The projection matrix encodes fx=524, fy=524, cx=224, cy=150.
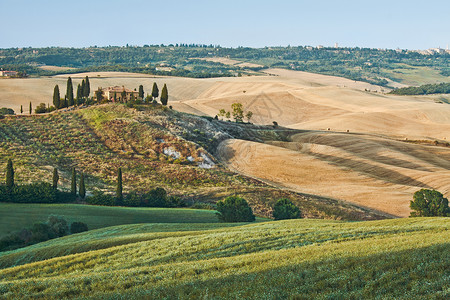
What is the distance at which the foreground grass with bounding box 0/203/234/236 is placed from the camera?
4925 cm

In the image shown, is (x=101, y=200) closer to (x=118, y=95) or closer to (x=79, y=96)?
(x=118, y=95)

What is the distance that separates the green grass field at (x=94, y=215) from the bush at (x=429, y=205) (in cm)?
1723

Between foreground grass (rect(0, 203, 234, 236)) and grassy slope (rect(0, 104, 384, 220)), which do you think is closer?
foreground grass (rect(0, 203, 234, 236))

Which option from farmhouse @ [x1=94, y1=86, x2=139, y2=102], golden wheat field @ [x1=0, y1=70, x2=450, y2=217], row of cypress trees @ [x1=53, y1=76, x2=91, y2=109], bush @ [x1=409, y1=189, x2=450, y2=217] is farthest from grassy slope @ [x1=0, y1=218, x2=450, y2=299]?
farmhouse @ [x1=94, y1=86, x2=139, y2=102]

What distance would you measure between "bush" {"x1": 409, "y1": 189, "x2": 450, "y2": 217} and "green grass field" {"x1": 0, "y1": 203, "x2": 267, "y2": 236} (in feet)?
56.5

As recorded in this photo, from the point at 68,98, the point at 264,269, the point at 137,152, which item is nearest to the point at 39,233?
the point at 264,269

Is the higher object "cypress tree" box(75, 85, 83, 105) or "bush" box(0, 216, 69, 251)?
"cypress tree" box(75, 85, 83, 105)

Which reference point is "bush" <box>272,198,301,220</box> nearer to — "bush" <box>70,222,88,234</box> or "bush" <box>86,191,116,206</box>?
"bush" <box>86,191,116,206</box>

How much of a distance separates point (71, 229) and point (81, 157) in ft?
120

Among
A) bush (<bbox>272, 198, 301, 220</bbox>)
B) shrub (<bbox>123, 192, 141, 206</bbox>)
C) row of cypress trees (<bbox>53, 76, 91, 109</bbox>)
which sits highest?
row of cypress trees (<bbox>53, 76, 91, 109</bbox>)

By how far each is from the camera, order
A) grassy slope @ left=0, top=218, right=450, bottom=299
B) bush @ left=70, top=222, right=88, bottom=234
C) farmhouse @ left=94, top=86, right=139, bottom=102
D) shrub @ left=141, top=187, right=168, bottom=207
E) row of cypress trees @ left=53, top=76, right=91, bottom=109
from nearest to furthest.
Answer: grassy slope @ left=0, top=218, right=450, bottom=299 → bush @ left=70, top=222, right=88, bottom=234 → shrub @ left=141, top=187, right=168, bottom=207 → row of cypress trees @ left=53, top=76, right=91, bottom=109 → farmhouse @ left=94, top=86, right=139, bottom=102

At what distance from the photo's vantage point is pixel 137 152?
86438mm

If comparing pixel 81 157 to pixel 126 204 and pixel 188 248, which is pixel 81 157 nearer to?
pixel 126 204

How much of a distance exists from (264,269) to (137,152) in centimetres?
6971
